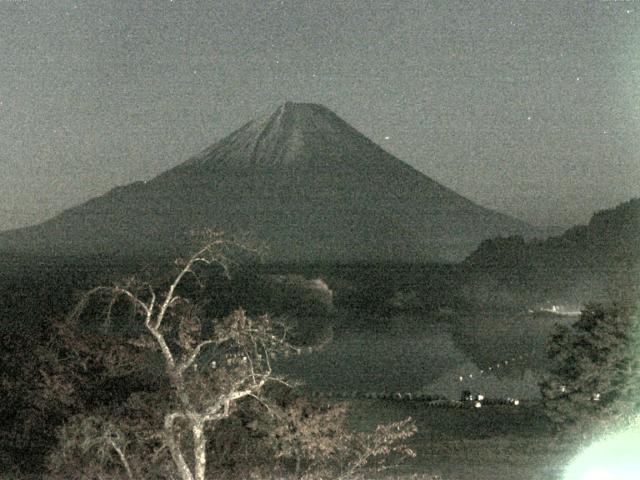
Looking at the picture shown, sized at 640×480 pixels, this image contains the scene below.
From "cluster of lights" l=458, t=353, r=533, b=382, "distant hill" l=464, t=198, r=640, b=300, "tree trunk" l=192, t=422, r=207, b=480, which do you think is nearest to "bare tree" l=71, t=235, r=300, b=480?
"tree trunk" l=192, t=422, r=207, b=480

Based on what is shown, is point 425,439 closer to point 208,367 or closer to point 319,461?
point 319,461

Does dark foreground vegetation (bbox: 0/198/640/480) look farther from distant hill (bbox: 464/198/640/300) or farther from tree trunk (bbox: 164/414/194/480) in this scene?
distant hill (bbox: 464/198/640/300)

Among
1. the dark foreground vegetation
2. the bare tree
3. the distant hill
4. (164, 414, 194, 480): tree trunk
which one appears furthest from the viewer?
the distant hill

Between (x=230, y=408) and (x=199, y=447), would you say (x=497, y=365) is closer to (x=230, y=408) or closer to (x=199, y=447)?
(x=230, y=408)

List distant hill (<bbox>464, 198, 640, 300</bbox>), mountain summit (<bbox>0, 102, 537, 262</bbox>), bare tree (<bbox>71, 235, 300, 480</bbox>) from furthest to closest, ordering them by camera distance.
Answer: mountain summit (<bbox>0, 102, 537, 262</bbox>) → distant hill (<bbox>464, 198, 640, 300</bbox>) → bare tree (<bbox>71, 235, 300, 480</bbox>)

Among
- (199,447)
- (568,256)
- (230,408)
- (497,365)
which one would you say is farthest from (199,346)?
(568,256)

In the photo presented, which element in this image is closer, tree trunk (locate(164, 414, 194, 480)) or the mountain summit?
tree trunk (locate(164, 414, 194, 480))

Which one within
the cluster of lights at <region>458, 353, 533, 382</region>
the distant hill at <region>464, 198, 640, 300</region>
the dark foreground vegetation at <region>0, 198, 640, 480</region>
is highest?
the dark foreground vegetation at <region>0, 198, 640, 480</region>
